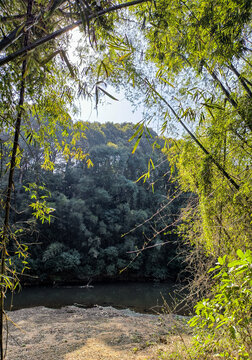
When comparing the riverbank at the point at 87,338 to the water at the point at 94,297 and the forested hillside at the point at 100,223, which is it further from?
the forested hillside at the point at 100,223

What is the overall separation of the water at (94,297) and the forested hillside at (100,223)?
6.15 feet

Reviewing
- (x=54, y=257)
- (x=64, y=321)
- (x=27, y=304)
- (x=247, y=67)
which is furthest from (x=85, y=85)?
(x=54, y=257)

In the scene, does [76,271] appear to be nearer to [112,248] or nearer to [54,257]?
[54,257]

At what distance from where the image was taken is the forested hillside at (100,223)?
16.3 metres

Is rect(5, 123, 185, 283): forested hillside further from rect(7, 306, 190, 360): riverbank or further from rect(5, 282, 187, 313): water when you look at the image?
rect(7, 306, 190, 360): riverbank

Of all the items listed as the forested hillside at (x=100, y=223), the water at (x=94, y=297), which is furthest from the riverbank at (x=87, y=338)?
the forested hillside at (x=100, y=223)

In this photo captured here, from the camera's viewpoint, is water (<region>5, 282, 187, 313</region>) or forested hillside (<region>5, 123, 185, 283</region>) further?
forested hillside (<region>5, 123, 185, 283</region>)

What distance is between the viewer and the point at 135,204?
21.0 m

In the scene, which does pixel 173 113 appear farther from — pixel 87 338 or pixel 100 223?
pixel 100 223

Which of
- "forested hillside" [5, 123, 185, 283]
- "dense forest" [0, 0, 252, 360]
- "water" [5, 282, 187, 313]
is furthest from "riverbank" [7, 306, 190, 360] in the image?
"forested hillside" [5, 123, 185, 283]

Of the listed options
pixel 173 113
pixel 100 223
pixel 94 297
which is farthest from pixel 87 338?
pixel 100 223

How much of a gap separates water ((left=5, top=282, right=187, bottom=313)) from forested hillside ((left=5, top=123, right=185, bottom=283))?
6.15 ft

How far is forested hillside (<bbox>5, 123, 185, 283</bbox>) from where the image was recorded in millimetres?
16297

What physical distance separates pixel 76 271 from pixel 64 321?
9401 millimetres
